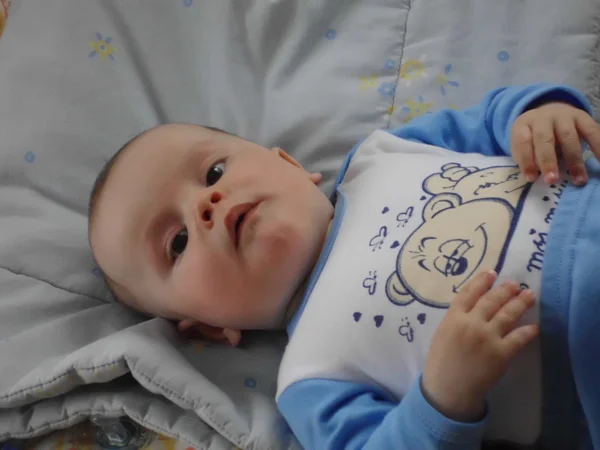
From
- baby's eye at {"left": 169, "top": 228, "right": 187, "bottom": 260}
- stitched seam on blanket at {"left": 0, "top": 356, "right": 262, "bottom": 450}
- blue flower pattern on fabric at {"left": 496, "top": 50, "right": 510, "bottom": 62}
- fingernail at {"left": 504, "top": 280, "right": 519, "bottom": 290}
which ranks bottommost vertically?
stitched seam on blanket at {"left": 0, "top": 356, "right": 262, "bottom": 450}

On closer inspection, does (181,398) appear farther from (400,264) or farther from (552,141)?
(552,141)

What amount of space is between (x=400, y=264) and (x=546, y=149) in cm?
21

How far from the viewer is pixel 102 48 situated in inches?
49.9

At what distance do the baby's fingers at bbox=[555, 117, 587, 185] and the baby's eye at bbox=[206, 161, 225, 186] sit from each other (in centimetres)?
43

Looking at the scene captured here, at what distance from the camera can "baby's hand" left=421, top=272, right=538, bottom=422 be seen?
2.28 feet

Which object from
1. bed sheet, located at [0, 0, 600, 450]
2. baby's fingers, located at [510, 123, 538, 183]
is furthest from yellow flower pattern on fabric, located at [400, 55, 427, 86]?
baby's fingers, located at [510, 123, 538, 183]

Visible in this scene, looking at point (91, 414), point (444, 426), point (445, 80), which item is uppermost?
point (445, 80)

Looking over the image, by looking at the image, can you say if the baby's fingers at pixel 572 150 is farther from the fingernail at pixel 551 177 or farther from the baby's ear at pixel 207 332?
the baby's ear at pixel 207 332

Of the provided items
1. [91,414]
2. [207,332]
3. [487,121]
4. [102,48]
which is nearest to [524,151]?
[487,121]

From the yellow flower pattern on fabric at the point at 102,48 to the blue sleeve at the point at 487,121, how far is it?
1.73ft

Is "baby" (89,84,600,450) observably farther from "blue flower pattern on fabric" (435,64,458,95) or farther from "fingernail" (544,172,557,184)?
"blue flower pattern on fabric" (435,64,458,95)

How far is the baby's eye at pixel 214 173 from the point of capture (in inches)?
38.6

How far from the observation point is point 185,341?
105 centimetres

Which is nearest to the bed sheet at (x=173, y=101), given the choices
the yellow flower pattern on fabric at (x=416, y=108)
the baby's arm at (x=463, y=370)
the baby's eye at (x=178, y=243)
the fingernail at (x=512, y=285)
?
the yellow flower pattern on fabric at (x=416, y=108)
